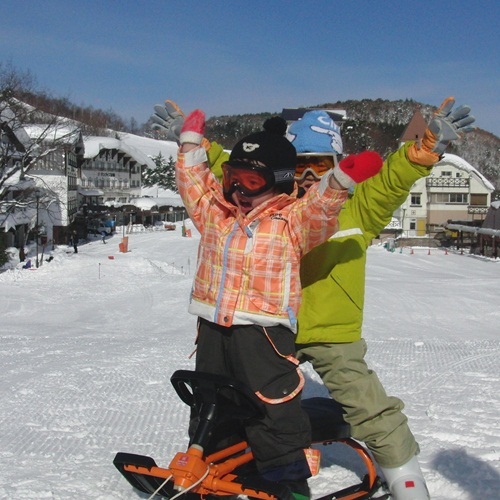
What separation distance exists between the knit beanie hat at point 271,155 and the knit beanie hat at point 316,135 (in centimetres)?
43

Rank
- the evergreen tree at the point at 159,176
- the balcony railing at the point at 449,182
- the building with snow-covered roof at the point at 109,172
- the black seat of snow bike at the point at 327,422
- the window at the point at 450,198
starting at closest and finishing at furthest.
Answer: the black seat of snow bike at the point at 327,422 < the balcony railing at the point at 449,182 < the window at the point at 450,198 < the building with snow-covered roof at the point at 109,172 < the evergreen tree at the point at 159,176

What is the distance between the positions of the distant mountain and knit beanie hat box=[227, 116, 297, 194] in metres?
92.1

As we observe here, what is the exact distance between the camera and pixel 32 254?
31109mm

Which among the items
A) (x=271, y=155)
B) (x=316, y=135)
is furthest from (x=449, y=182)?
(x=271, y=155)

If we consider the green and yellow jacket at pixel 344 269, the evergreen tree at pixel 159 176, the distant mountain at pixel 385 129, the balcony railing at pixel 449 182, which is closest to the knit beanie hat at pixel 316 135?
the green and yellow jacket at pixel 344 269

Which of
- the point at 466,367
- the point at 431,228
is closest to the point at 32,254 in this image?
the point at 466,367

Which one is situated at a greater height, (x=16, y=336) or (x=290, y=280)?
(x=290, y=280)

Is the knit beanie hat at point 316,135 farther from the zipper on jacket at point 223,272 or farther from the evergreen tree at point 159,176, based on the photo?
the evergreen tree at point 159,176

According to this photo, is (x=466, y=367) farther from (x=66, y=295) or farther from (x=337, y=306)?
(x=66, y=295)

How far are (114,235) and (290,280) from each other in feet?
156

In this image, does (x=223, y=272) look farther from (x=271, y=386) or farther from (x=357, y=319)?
(x=357, y=319)

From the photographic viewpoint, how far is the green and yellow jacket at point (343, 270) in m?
2.81

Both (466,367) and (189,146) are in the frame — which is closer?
(189,146)

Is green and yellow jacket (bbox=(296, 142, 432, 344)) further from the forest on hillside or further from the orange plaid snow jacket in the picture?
the forest on hillside
